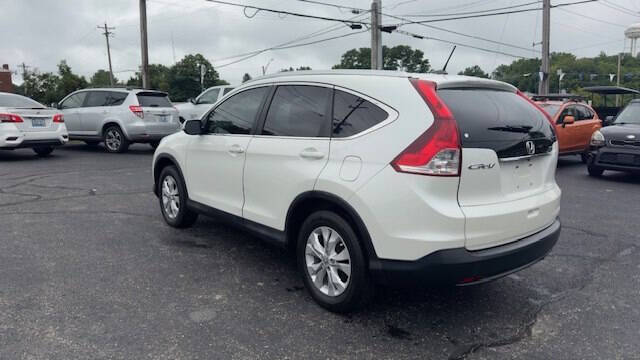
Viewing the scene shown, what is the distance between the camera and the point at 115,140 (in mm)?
13203

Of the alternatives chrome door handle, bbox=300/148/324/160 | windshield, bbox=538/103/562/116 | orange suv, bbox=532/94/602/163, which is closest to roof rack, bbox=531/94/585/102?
orange suv, bbox=532/94/602/163

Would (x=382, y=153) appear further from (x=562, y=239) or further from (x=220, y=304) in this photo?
(x=562, y=239)

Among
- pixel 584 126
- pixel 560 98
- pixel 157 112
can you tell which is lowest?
pixel 584 126

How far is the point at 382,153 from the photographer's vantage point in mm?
Result: 3084

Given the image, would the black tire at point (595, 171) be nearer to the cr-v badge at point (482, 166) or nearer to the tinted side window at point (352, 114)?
the cr-v badge at point (482, 166)

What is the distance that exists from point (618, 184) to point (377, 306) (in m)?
7.60

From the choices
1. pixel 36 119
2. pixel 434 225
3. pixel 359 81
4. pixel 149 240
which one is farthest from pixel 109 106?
pixel 434 225

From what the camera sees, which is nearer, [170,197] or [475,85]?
[475,85]

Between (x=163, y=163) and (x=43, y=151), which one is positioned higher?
(x=163, y=163)

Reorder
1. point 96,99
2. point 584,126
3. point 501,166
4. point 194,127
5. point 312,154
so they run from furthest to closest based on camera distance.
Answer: point 96,99 < point 584,126 < point 194,127 < point 312,154 < point 501,166

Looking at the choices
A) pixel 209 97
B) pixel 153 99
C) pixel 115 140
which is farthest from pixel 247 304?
pixel 209 97

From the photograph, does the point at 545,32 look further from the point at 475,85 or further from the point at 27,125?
the point at 475,85

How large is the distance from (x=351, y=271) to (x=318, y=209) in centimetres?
54

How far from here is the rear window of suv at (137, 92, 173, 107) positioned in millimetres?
12906
